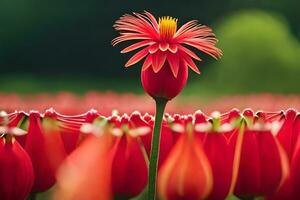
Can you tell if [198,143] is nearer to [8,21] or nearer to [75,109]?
[75,109]

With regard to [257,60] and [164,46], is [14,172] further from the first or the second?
[257,60]

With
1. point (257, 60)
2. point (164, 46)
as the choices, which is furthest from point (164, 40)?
Answer: point (257, 60)

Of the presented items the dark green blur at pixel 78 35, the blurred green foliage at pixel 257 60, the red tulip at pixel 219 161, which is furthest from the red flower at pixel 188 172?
the dark green blur at pixel 78 35

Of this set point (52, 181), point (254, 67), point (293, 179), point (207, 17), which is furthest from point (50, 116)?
point (207, 17)

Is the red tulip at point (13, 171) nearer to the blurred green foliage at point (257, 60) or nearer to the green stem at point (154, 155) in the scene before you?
the green stem at point (154, 155)

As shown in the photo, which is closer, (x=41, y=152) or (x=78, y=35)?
(x=41, y=152)

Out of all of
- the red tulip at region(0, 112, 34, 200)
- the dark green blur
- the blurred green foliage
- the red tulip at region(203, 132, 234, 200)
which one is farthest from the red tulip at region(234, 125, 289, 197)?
the dark green blur
